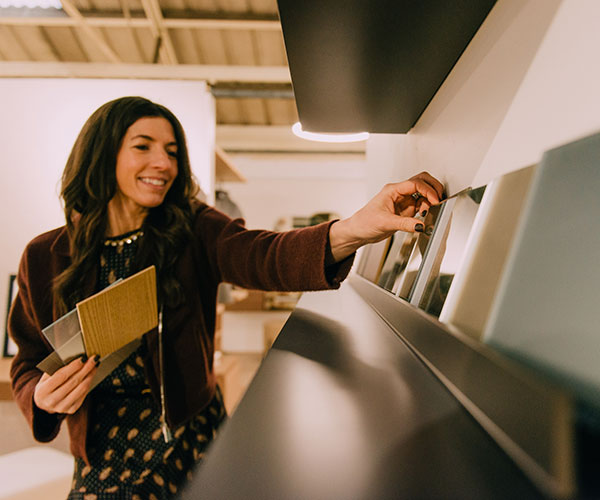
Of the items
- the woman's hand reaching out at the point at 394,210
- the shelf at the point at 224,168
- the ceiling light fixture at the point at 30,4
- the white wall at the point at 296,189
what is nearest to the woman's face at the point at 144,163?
the woman's hand reaching out at the point at 394,210

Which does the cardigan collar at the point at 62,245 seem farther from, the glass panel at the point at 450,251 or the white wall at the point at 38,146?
the white wall at the point at 38,146

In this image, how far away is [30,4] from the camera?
2.30 metres

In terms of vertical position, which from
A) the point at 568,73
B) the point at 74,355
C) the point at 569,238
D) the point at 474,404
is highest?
the point at 568,73

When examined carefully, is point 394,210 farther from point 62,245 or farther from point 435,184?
point 62,245

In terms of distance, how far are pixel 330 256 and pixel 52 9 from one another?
Result: 9.80 ft

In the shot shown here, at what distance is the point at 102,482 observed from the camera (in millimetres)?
881

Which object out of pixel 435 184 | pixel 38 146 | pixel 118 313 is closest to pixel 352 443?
pixel 435 184

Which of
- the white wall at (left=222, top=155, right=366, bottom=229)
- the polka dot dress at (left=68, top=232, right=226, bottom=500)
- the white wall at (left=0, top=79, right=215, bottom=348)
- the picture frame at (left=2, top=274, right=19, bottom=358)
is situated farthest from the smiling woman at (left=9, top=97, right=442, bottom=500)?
the white wall at (left=222, top=155, right=366, bottom=229)

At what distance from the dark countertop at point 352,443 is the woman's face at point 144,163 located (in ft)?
2.71

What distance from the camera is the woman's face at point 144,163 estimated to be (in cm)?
103

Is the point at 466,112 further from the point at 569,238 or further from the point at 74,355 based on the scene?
the point at 74,355

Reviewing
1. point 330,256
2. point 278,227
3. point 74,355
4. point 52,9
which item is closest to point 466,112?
point 330,256

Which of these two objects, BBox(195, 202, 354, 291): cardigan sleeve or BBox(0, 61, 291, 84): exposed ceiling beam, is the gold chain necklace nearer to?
BBox(195, 202, 354, 291): cardigan sleeve

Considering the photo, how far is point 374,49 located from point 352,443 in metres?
0.56
